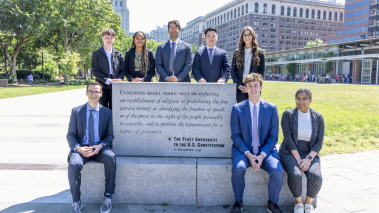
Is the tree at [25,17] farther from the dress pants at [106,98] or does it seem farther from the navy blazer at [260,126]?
the navy blazer at [260,126]

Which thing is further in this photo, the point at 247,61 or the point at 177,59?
the point at 177,59

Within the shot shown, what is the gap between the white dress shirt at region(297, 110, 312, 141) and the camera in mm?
3698

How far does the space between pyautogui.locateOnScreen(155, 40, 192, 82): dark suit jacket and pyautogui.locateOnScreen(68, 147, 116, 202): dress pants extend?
1.87m

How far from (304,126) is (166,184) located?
6.56 feet

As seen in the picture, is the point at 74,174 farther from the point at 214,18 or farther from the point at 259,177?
the point at 214,18

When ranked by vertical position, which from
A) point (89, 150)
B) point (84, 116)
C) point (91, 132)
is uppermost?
point (84, 116)

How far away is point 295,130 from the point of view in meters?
3.70

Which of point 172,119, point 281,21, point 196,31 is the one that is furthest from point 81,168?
point 196,31

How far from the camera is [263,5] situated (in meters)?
121

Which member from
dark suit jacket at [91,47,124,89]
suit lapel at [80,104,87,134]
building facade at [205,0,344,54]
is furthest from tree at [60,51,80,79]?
building facade at [205,0,344,54]

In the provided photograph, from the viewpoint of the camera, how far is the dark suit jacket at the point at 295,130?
3658 millimetres

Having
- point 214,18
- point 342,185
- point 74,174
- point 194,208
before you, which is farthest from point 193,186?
point 214,18

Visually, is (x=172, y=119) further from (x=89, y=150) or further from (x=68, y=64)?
(x=68, y=64)

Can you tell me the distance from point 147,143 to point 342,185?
3.03 meters
